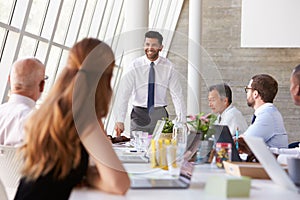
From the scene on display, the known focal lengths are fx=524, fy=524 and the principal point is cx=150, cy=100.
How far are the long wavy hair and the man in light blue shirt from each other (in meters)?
2.15

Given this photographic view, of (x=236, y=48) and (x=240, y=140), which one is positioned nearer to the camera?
(x=240, y=140)

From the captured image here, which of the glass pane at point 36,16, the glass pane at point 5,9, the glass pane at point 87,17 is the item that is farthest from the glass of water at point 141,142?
the glass pane at point 87,17

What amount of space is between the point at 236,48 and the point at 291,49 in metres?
1.22

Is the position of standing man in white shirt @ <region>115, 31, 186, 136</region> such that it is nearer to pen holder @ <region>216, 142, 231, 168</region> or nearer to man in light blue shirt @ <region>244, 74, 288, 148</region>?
man in light blue shirt @ <region>244, 74, 288, 148</region>

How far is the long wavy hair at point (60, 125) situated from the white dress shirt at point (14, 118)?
0.97 m

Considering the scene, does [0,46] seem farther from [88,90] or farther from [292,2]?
[292,2]

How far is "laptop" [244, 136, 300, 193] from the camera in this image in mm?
1775

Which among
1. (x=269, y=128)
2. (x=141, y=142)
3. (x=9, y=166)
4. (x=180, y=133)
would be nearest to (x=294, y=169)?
(x=180, y=133)

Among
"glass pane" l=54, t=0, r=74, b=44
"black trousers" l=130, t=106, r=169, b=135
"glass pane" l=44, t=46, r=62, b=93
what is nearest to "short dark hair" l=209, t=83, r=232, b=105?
"black trousers" l=130, t=106, r=169, b=135

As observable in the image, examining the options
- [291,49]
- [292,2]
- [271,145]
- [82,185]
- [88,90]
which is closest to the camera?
[88,90]

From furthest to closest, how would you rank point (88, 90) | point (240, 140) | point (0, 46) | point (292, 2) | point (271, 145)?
point (292, 2), point (0, 46), point (271, 145), point (240, 140), point (88, 90)

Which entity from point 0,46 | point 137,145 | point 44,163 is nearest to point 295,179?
point 44,163

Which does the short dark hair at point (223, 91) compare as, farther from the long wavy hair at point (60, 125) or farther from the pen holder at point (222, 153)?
the long wavy hair at point (60, 125)

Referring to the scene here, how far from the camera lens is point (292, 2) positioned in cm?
1026
